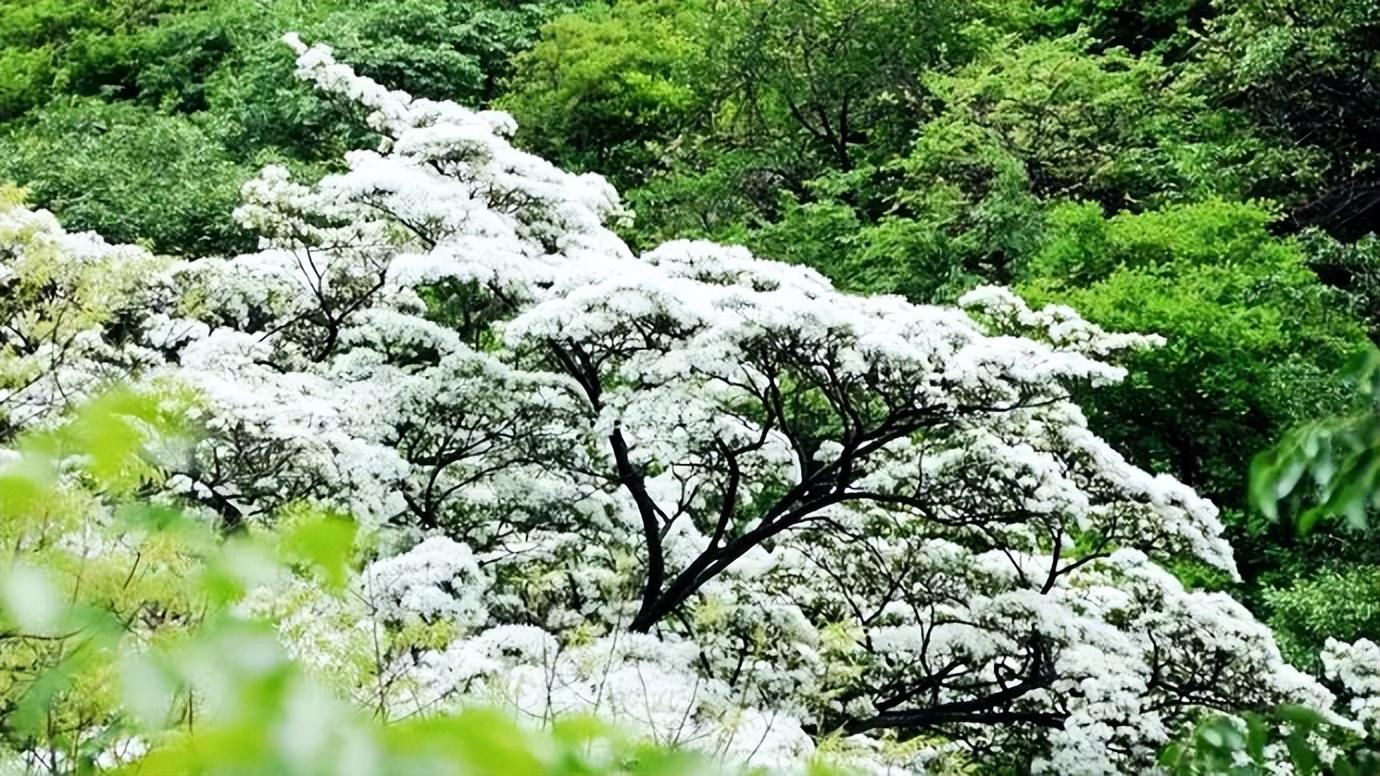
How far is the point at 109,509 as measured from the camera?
2.12m

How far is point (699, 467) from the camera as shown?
240 inches

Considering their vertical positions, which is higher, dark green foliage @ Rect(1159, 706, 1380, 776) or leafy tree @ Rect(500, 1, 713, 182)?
dark green foliage @ Rect(1159, 706, 1380, 776)

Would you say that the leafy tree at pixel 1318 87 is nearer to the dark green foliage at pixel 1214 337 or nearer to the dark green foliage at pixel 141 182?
the dark green foliage at pixel 1214 337

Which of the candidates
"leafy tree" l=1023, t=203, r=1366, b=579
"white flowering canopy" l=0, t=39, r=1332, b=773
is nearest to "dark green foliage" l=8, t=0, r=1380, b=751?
"leafy tree" l=1023, t=203, r=1366, b=579

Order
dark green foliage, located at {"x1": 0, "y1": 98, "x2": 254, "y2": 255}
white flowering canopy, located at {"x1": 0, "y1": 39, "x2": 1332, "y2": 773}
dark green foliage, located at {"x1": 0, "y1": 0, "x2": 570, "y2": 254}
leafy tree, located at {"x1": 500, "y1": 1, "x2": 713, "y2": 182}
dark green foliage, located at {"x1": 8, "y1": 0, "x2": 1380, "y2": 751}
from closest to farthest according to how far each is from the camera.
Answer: white flowering canopy, located at {"x1": 0, "y1": 39, "x2": 1332, "y2": 773}
dark green foliage, located at {"x1": 8, "y1": 0, "x2": 1380, "y2": 751}
dark green foliage, located at {"x1": 0, "y1": 98, "x2": 254, "y2": 255}
dark green foliage, located at {"x1": 0, "y1": 0, "x2": 570, "y2": 254}
leafy tree, located at {"x1": 500, "y1": 1, "x2": 713, "y2": 182}

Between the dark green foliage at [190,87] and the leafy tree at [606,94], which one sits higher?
the leafy tree at [606,94]

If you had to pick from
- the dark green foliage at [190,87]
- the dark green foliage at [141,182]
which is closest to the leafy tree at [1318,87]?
the dark green foliage at [190,87]

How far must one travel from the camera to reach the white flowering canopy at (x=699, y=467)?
5.36 m

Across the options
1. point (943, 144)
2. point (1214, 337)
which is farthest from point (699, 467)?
point (943, 144)

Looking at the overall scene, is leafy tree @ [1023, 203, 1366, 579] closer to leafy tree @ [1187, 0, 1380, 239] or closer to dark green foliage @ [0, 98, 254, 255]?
leafy tree @ [1187, 0, 1380, 239]

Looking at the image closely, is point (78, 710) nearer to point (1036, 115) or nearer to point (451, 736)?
point (451, 736)

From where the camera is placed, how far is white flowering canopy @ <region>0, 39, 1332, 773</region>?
5.36 m

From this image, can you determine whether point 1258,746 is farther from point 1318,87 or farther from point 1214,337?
point 1318,87

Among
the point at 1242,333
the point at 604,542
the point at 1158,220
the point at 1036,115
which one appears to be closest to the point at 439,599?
the point at 604,542
